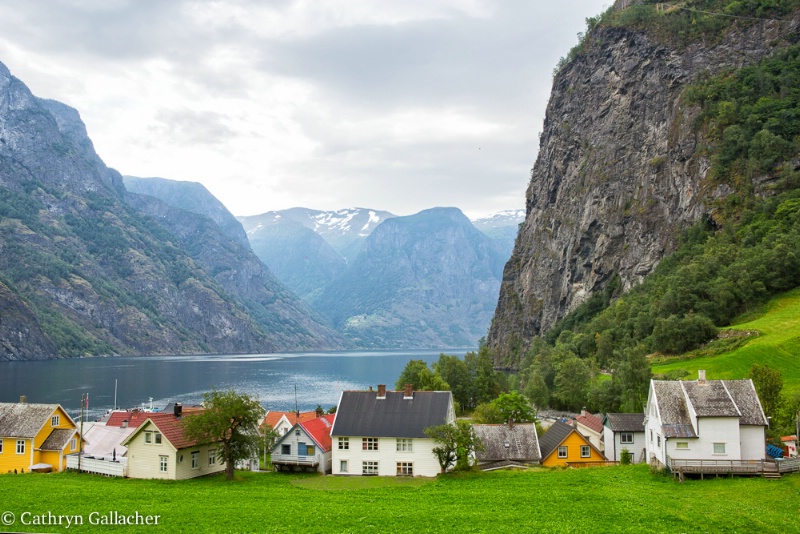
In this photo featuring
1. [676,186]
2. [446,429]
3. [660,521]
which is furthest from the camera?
[676,186]

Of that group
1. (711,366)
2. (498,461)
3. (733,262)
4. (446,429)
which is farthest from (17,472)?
(733,262)

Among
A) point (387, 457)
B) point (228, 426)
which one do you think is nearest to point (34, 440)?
point (228, 426)

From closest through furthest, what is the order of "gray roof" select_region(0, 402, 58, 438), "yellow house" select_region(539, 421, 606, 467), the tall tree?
the tall tree < "gray roof" select_region(0, 402, 58, 438) < "yellow house" select_region(539, 421, 606, 467)

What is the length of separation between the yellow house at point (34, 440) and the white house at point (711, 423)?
47636mm

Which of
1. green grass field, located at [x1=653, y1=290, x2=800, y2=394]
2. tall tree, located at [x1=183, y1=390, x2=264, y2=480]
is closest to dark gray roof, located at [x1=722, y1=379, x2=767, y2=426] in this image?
green grass field, located at [x1=653, y1=290, x2=800, y2=394]

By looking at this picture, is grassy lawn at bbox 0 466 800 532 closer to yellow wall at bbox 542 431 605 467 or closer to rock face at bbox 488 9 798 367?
yellow wall at bbox 542 431 605 467

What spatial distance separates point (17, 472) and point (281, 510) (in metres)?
31.9

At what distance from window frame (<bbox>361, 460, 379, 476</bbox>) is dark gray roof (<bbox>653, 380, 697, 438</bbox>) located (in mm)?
22298

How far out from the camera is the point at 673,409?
154 ft

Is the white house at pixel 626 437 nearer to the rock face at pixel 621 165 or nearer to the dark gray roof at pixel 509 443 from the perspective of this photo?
the dark gray roof at pixel 509 443

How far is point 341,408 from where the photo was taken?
5672cm

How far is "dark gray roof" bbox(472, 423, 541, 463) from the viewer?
57.2 meters

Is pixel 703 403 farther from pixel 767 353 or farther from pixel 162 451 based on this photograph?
pixel 162 451

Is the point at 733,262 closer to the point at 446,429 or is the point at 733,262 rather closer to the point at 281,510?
the point at 446,429
